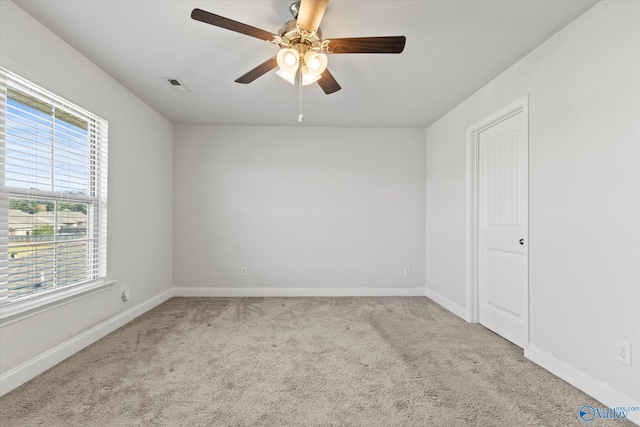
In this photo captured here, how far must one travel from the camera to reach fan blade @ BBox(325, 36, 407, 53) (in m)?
1.83

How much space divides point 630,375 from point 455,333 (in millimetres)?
1441

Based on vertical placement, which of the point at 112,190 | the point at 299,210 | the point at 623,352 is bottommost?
the point at 623,352

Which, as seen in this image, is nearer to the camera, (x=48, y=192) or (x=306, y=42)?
(x=306, y=42)

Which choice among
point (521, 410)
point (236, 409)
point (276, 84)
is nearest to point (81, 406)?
point (236, 409)

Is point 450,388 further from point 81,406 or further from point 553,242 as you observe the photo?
point 81,406

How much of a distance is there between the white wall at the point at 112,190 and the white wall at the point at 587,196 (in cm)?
362

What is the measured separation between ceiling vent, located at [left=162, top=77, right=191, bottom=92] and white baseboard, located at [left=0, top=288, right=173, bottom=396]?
2353 millimetres

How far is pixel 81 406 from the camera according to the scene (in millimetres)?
1893

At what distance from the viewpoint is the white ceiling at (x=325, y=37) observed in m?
2.03

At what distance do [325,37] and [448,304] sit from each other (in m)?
3.28

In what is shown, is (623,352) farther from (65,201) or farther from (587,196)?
(65,201)

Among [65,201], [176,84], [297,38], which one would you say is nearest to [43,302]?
[65,201]

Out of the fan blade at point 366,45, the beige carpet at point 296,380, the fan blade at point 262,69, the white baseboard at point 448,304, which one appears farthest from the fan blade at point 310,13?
the white baseboard at point 448,304

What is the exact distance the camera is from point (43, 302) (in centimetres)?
227
